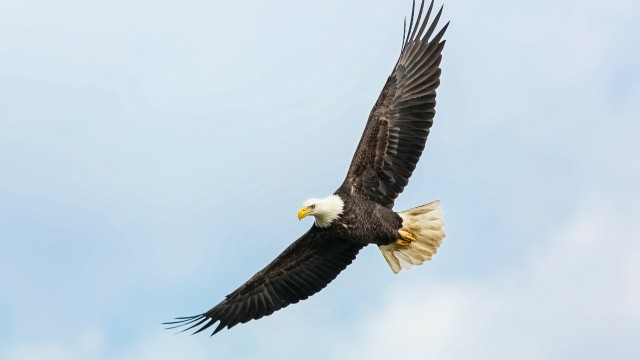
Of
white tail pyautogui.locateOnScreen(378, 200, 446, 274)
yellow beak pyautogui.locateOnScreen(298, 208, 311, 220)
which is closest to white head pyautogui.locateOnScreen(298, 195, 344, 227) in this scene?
yellow beak pyautogui.locateOnScreen(298, 208, 311, 220)

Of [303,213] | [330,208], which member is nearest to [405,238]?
[330,208]

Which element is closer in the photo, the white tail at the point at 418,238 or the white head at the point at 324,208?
the white head at the point at 324,208

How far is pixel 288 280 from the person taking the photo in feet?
57.2

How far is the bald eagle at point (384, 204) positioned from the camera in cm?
1622

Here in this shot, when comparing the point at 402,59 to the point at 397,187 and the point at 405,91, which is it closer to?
the point at 405,91

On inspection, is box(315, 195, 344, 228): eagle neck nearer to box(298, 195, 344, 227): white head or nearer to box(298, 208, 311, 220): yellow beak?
box(298, 195, 344, 227): white head

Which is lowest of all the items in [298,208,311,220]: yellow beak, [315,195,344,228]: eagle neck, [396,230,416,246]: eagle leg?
[396,230,416,246]: eagle leg

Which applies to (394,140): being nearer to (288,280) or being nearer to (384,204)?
(384,204)

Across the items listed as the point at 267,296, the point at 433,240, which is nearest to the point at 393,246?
the point at 433,240

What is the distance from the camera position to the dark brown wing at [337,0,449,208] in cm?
1639

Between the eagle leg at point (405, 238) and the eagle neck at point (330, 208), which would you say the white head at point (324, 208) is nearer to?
the eagle neck at point (330, 208)

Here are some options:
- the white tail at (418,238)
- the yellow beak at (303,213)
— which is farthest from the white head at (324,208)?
the white tail at (418,238)

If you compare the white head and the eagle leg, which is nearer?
the white head

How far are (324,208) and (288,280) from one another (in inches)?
68.6
